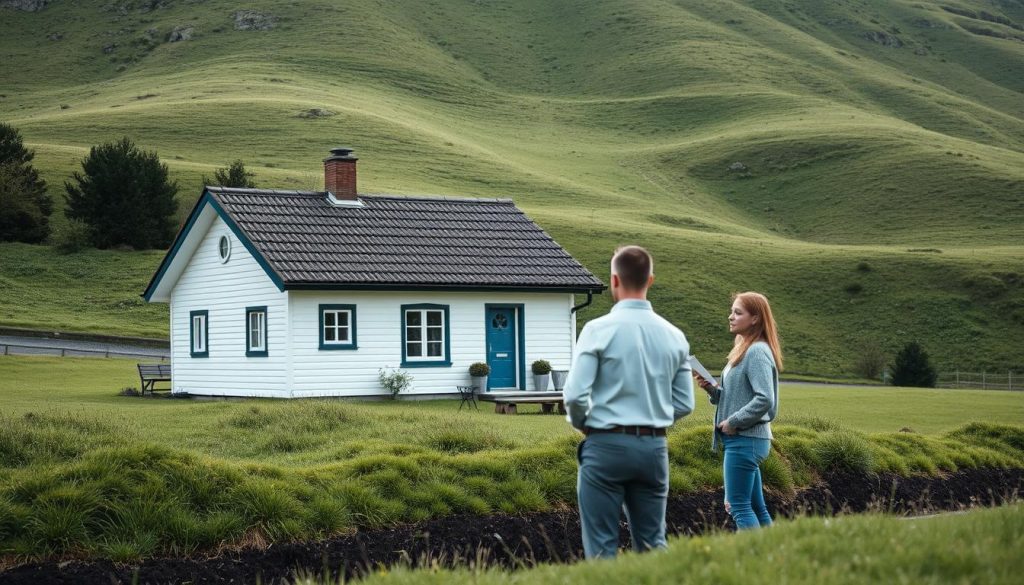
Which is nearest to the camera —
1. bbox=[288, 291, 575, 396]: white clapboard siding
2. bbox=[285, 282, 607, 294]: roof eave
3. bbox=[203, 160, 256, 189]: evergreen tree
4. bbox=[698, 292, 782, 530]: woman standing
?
bbox=[698, 292, 782, 530]: woman standing

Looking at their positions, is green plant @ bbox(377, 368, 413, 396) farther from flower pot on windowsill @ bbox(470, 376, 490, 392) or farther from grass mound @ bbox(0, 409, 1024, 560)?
grass mound @ bbox(0, 409, 1024, 560)

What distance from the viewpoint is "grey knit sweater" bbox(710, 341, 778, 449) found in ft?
30.2

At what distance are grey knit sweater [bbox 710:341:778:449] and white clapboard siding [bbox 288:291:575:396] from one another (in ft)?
68.7

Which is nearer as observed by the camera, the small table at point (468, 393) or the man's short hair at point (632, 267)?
the man's short hair at point (632, 267)

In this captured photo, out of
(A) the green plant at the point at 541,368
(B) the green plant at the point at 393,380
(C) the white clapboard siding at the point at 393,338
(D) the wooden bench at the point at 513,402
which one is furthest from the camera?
(A) the green plant at the point at 541,368

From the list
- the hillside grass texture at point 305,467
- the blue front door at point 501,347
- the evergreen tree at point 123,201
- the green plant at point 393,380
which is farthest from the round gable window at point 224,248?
the evergreen tree at point 123,201

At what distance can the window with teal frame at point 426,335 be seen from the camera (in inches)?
1220

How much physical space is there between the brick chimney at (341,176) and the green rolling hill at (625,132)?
20.3 meters

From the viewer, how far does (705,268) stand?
216 feet

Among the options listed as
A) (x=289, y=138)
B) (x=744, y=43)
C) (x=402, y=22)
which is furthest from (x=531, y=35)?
(x=289, y=138)

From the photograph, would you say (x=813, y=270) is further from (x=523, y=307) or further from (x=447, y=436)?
(x=447, y=436)

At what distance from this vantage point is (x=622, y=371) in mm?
7172

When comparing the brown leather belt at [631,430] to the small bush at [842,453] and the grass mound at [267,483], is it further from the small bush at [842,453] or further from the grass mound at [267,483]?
the small bush at [842,453]

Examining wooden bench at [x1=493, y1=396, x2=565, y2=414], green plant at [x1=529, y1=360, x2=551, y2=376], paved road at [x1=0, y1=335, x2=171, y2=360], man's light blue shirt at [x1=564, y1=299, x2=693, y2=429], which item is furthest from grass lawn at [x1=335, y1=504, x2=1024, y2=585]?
paved road at [x1=0, y1=335, x2=171, y2=360]
